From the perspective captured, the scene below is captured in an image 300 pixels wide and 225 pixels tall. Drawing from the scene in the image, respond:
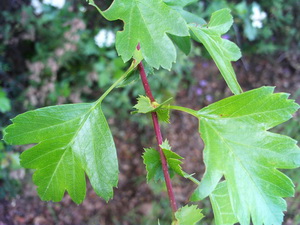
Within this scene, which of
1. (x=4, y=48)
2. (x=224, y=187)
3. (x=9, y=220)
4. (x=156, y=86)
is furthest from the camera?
(x=156, y=86)

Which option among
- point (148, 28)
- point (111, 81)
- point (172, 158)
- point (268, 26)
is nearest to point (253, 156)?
point (172, 158)

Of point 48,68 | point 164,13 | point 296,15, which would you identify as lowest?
point 296,15

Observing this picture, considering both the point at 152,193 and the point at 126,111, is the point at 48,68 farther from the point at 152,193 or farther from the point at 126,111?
the point at 152,193

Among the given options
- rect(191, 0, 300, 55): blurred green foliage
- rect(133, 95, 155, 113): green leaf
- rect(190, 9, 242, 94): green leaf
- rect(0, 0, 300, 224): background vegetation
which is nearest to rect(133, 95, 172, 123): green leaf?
rect(133, 95, 155, 113): green leaf

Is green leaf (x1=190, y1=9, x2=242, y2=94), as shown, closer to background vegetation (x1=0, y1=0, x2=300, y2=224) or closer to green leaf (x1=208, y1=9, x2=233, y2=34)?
green leaf (x1=208, y1=9, x2=233, y2=34)

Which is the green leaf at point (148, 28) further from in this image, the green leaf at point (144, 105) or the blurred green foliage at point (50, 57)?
the blurred green foliage at point (50, 57)

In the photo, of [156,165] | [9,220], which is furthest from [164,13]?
[9,220]

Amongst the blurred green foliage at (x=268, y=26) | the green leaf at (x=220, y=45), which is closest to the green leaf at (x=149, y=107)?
the green leaf at (x=220, y=45)

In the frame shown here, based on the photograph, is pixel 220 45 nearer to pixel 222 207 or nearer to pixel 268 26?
pixel 222 207
